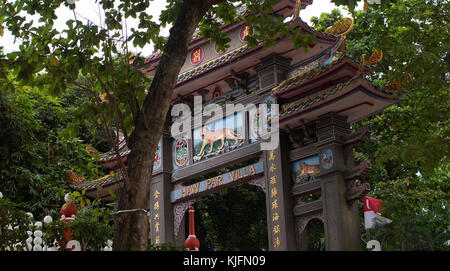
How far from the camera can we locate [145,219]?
5.06 metres

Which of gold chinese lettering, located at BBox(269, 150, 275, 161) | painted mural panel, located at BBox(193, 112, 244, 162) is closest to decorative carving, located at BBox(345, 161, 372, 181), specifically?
gold chinese lettering, located at BBox(269, 150, 275, 161)

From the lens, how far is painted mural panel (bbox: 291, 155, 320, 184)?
983 cm

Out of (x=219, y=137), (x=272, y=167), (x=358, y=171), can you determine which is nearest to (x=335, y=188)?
(x=358, y=171)

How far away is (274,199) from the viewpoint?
10.0 meters

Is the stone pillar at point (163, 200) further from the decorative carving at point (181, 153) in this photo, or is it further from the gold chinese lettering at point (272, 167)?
the gold chinese lettering at point (272, 167)

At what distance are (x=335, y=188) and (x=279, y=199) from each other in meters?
1.01

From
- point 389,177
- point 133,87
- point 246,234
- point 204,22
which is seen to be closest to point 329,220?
point 204,22

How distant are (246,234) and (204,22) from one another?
1144 cm

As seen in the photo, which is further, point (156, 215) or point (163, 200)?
point (156, 215)

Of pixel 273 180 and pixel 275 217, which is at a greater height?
pixel 273 180

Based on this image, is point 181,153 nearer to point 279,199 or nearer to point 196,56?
point 196,56

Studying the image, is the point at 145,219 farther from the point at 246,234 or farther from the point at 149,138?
the point at 246,234

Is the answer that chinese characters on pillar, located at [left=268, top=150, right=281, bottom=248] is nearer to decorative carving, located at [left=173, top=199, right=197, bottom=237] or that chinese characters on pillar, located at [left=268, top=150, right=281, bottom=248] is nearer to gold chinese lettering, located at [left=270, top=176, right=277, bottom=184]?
gold chinese lettering, located at [left=270, top=176, right=277, bottom=184]

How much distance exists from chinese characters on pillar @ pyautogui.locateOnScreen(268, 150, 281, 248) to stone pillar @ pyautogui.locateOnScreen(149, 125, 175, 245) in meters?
2.43
